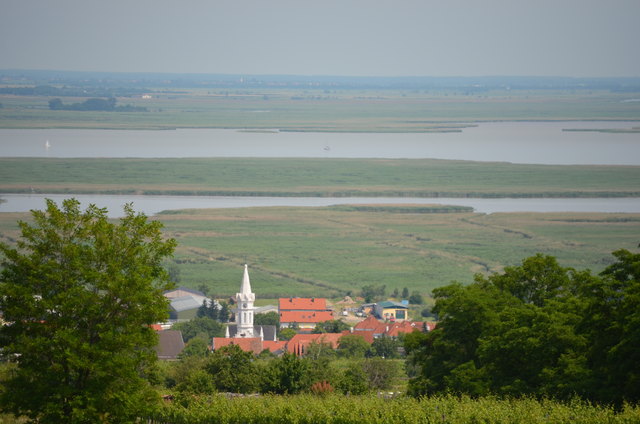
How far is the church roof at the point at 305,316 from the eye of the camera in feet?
209

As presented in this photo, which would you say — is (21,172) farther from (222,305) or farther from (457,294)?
(457,294)

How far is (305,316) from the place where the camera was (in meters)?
64.6

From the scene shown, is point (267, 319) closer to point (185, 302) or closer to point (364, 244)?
point (185, 302)

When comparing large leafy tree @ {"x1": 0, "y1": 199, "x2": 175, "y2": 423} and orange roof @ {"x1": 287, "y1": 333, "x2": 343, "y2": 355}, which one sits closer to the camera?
large leafy tree @ {"x1": 0, "y1": 199, "x2": 175, "y2": 423}

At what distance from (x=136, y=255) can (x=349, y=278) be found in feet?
185

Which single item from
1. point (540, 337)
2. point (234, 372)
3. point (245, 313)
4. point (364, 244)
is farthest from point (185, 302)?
point (540, 337)

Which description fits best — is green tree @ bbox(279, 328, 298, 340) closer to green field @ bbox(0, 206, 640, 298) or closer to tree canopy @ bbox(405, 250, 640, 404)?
green field @ bbox(0, 206, 640, 298)

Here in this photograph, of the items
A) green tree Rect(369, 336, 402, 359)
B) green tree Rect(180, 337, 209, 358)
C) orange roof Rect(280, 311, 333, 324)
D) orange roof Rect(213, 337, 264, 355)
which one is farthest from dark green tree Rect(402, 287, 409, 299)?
green tree Rect(180, 337, 209, 358)

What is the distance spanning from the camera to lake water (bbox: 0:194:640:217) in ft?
354

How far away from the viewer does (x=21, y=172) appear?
427 feet

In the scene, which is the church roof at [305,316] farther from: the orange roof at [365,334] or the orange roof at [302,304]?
the orange roof at [365,334]

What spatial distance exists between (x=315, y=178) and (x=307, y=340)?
8117 centimetres

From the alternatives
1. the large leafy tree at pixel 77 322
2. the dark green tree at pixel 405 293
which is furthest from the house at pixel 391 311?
the large leafy tree at pixel 77 322

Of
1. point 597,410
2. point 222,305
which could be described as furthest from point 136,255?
point 222,305
